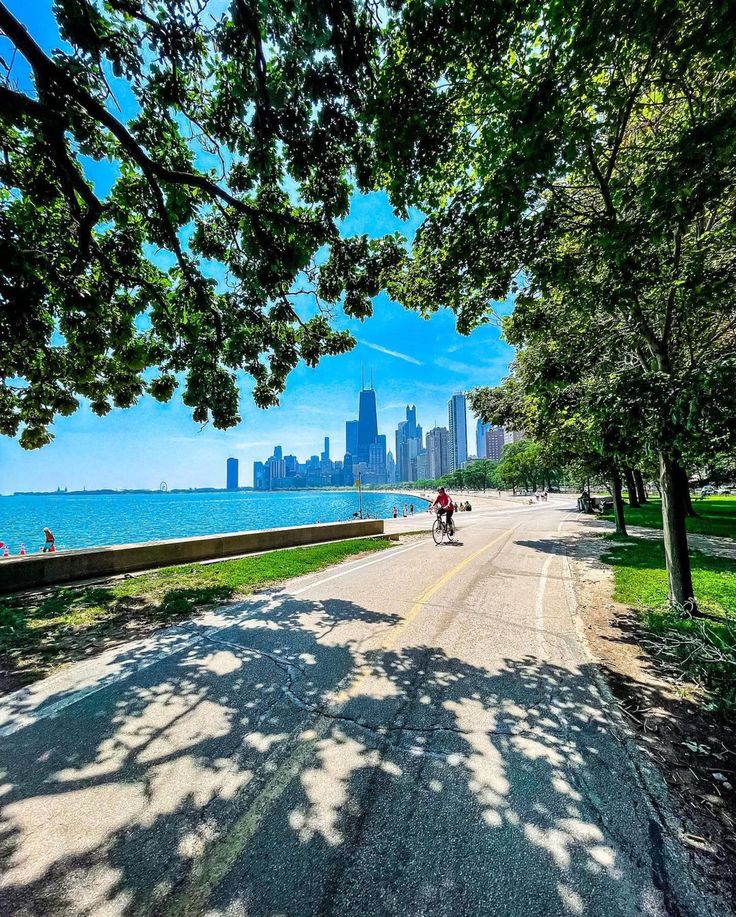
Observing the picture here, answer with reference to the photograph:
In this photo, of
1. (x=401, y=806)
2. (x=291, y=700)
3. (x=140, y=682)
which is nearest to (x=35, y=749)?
(x=140, y=682)

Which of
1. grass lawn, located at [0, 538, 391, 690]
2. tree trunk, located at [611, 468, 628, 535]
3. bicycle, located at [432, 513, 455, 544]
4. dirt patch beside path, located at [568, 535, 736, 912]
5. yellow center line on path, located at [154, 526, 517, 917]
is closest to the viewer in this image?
yellow center line on path, located at [154, 526, 517, 917]

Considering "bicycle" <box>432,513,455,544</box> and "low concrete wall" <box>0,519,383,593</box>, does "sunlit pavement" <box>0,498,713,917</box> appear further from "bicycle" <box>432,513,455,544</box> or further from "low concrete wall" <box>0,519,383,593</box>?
"bicycle" <box>432,513,455,544</box>

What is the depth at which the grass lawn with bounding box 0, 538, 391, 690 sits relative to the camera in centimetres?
497

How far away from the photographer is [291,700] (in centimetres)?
385

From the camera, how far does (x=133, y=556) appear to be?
33.0ft

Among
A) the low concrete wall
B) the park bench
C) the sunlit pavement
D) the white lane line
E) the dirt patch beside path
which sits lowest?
the park bench

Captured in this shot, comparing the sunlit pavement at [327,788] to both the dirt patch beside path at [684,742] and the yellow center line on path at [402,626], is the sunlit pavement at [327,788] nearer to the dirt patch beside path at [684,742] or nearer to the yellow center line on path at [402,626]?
the yellow center line on path at [402,626]

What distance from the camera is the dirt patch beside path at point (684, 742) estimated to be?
2328mm

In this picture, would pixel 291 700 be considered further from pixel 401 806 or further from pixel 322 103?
pixel 322 103

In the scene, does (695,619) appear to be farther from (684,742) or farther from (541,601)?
(684,742)

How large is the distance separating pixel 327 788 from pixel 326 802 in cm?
12

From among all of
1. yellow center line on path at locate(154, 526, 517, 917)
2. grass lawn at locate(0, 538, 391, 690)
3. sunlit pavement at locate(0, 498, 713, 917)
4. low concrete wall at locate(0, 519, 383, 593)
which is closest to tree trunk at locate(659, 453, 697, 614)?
sunlit pavement at locate(0, 498, 713, 917)

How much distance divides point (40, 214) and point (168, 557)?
8.65m

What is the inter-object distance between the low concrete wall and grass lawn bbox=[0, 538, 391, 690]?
0.73 meters
